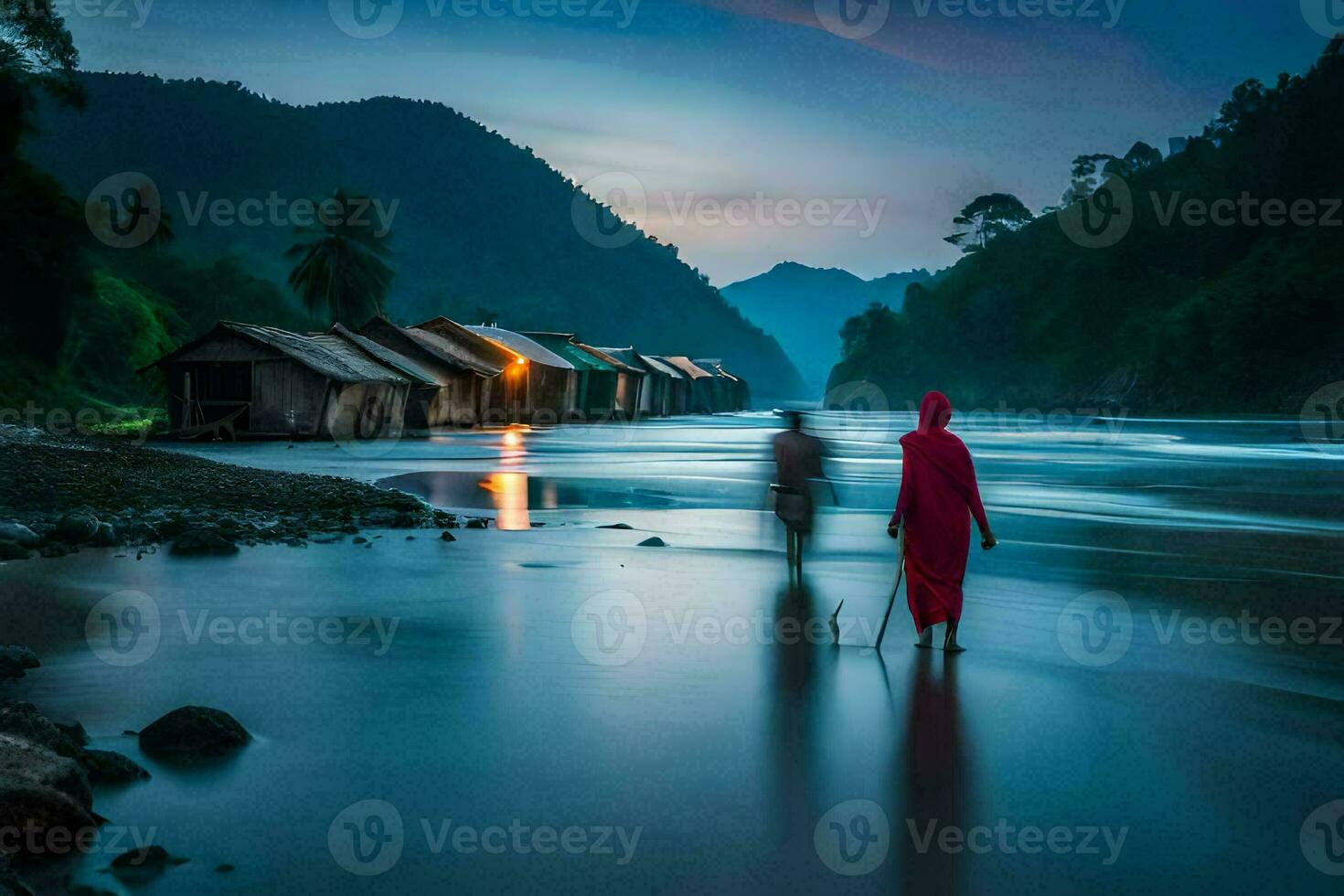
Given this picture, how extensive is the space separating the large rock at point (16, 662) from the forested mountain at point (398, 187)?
10952cm

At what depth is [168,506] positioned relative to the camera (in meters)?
14.9

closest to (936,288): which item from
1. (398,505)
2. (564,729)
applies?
(398,505)

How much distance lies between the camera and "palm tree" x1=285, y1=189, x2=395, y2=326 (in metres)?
65.6

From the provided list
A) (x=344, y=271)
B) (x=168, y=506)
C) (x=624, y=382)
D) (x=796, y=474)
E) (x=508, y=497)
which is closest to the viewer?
(x=796, y=474)

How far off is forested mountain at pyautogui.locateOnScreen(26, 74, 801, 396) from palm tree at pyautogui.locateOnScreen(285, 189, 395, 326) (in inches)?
1842

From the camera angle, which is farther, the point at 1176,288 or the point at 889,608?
the point at 1176,288

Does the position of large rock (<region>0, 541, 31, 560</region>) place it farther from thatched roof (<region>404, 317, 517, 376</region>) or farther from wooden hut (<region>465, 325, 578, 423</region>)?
wooden hut (<region>465, 325, 578, 423</region>)

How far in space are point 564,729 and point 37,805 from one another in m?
2.51

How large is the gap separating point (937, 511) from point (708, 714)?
220 cm

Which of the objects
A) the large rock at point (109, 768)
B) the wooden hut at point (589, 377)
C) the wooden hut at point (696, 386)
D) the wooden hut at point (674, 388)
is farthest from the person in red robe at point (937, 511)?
the wooden hut at point (696, 386)

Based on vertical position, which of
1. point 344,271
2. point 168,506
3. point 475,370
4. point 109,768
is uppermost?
point 344,271

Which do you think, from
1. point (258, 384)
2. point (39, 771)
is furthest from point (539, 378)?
point (39, 771)

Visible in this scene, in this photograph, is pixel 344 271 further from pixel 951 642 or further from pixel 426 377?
pixel 951 642

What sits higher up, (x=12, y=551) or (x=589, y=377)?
(x=589, y=377)
